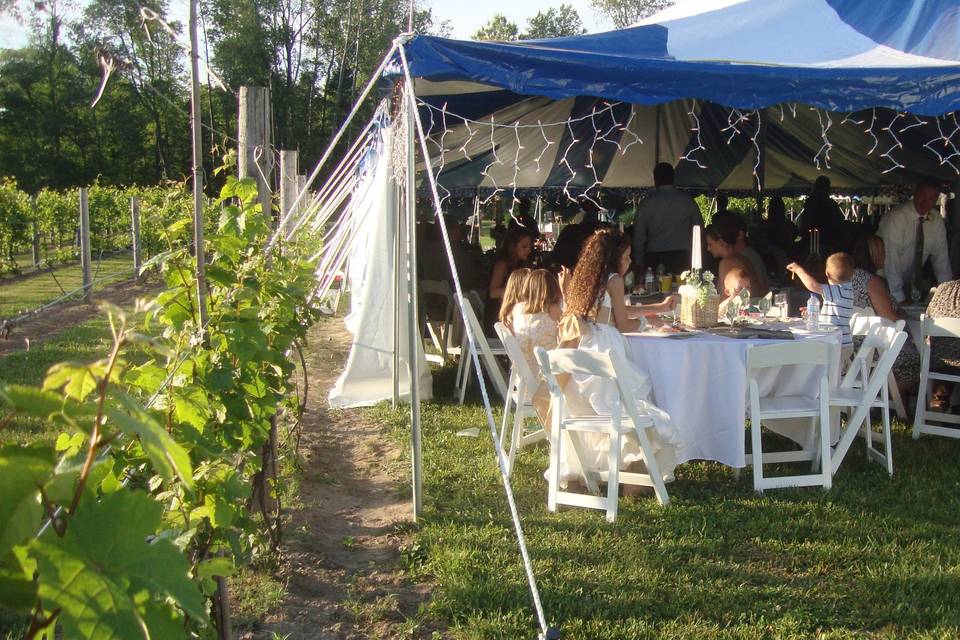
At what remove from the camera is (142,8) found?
240 cm

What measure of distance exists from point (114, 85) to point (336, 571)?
104 ft

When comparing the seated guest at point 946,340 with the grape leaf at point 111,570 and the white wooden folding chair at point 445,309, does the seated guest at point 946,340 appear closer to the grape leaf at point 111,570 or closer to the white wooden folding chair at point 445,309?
the white wooden folding chair at point 445,309

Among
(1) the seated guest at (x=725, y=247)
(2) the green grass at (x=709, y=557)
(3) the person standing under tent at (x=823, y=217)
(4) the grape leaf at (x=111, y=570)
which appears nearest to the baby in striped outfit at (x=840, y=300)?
(1) the seated guest at (x=725, y=247)

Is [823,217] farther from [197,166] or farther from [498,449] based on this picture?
[197,166]

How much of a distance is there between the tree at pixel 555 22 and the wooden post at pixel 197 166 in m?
51.2

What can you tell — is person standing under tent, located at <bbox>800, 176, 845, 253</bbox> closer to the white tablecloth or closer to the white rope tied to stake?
the white tablecloth

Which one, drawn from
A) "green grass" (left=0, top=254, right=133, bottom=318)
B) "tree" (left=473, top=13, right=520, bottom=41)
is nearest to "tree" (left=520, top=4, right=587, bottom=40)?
"tree" (left=473, top=13, right=520, bottom=41)

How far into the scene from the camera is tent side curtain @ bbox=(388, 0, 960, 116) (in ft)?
14.7

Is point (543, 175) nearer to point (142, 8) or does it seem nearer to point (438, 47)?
point (438, 47)

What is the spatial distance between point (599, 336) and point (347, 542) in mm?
1502

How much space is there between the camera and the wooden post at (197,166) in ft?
7.46

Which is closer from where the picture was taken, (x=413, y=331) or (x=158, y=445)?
(x=158, y=445)

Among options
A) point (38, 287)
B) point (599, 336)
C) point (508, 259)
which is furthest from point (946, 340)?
point (38, 287)

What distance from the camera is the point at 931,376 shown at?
509cm
